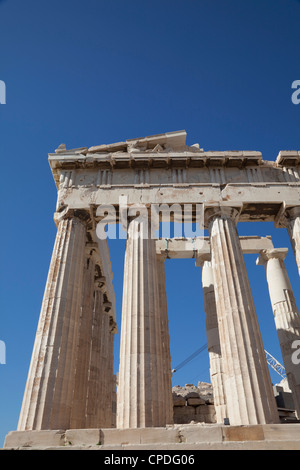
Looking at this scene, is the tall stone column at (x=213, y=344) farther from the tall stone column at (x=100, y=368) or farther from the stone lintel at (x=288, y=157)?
the stone lintel at (x=288, y=157)

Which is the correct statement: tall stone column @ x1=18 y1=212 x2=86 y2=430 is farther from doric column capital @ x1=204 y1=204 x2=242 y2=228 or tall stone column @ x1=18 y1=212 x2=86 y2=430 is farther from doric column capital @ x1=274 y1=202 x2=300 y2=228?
doric column capital @ x1=274 y1=202 x2=300 y2=228

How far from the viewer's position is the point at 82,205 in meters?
18.3

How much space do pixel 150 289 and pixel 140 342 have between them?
246 centimetres

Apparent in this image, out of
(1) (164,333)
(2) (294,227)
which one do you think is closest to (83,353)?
(1) (164,333)

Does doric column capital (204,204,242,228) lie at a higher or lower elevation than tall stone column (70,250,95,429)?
higher

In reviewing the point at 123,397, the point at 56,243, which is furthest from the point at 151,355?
the point at 56,243

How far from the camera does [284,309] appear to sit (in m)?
22.0

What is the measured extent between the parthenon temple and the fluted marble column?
0.18 ft

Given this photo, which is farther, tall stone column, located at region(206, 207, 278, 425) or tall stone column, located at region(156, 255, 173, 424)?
tall stone column, located at region(156, 255, 173, 424)

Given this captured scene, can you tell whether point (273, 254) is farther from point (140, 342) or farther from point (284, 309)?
point (140, 342)

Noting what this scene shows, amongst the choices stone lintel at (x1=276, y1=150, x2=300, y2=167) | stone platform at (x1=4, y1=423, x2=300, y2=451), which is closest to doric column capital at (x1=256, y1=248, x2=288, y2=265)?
stone lintel at (x1=276, y1=150, x2=300, y2=167)

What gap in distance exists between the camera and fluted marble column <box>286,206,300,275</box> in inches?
704
